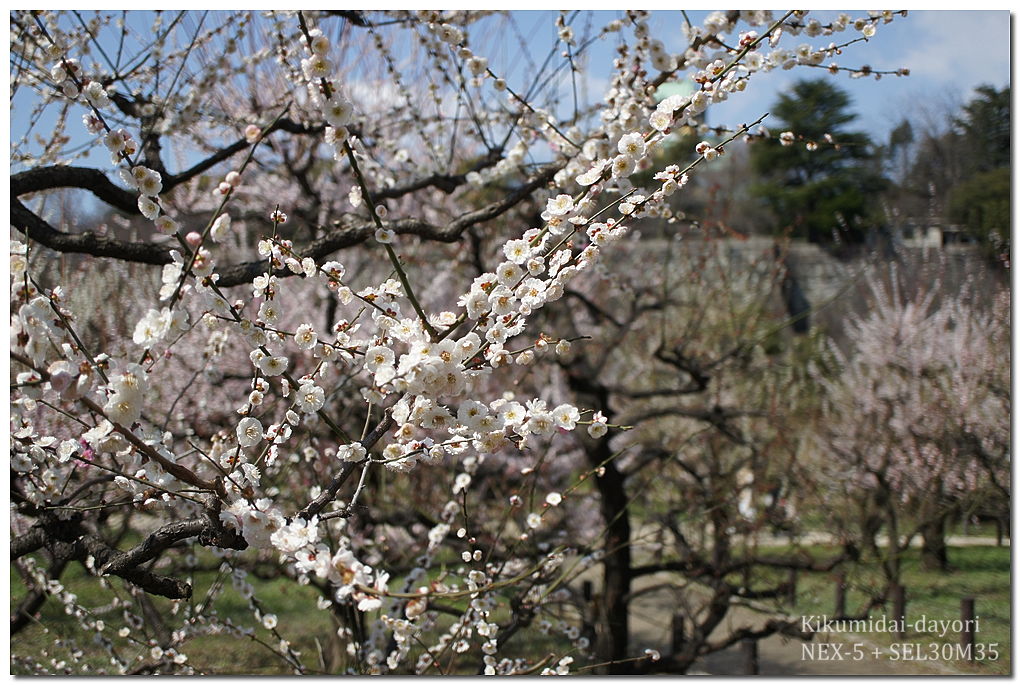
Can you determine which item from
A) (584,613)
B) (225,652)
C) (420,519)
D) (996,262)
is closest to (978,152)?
(996,262)

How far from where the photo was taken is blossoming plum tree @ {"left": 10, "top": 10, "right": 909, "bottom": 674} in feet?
2.42

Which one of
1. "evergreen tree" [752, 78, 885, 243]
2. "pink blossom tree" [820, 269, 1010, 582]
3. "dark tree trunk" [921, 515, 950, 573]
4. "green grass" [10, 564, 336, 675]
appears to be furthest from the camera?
"pink blossom tree" [820, 269, 1010, 582]

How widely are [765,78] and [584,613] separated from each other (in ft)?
4.58

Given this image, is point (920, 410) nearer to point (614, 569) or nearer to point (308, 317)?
point (614, 569)

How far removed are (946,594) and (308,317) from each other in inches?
91.4

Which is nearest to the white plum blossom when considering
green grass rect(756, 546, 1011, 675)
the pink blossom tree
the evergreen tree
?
the evergreen tree

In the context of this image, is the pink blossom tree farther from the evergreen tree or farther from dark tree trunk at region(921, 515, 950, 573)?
the evergreen tree

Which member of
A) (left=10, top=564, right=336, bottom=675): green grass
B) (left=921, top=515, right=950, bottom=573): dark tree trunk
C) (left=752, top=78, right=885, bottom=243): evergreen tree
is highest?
(left=752, top=78, right=885, bottom=243): evergreen tree

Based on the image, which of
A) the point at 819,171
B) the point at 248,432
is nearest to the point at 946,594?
the point at 819,171

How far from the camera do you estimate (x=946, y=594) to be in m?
A: 1.89

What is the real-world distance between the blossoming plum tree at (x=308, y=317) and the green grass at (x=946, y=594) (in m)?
0.71

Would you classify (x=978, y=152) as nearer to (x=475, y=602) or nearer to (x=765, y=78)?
(x=765, y=78)

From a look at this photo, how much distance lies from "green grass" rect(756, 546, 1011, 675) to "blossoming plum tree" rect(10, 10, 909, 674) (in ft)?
2.35

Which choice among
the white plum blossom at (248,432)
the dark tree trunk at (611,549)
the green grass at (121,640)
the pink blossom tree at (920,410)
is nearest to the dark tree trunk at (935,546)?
the pink blossom tree at (920,410)
